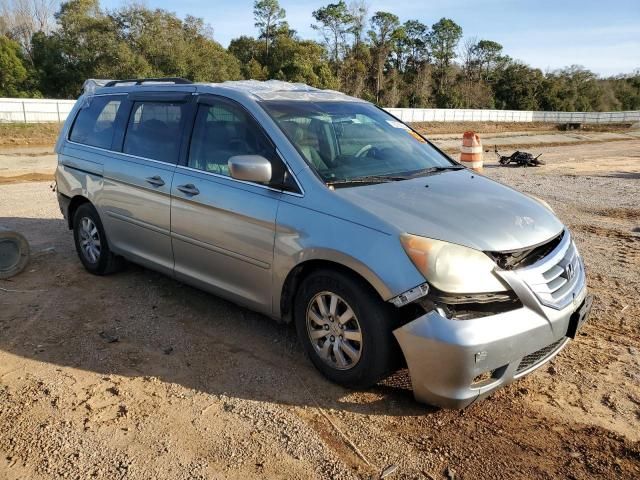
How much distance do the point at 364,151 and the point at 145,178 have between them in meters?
1.82

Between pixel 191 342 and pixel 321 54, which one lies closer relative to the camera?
pixel 191 342

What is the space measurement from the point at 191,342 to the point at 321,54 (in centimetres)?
4908

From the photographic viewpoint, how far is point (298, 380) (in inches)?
138

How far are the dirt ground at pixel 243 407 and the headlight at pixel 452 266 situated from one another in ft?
2.55

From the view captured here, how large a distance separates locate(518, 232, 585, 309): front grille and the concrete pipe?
4712 millimetres

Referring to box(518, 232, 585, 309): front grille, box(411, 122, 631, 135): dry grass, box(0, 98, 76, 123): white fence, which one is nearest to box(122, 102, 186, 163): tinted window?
box(518, 232, 585, 309): front grille

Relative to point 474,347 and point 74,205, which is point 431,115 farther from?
point 474,347

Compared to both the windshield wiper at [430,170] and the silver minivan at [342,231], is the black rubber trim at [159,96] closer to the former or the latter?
the silver minivan at [342,231]

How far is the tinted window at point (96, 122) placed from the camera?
509cm

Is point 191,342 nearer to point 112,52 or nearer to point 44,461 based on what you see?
point 44,461

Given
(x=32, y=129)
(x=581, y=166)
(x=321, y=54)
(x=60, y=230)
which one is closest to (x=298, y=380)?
(x=60, y=230)

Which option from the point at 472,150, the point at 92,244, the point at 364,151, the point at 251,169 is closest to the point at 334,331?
the point at 251,169

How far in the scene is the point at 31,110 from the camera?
2411 centimetres

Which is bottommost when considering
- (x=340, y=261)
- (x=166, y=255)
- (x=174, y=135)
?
(x=166, y=255)
